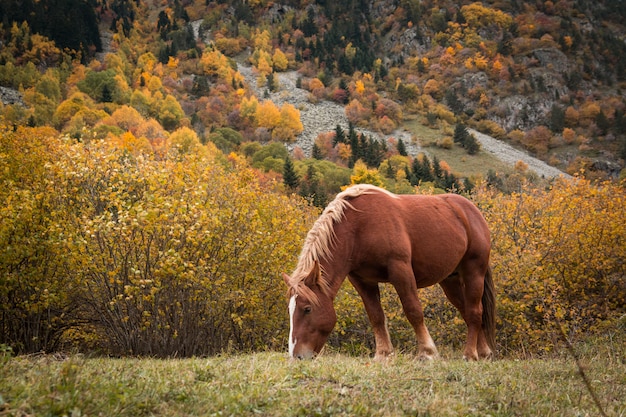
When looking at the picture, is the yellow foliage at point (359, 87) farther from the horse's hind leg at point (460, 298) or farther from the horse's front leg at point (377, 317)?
the horse's front leg at point (377, 317)

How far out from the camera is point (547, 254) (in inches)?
594

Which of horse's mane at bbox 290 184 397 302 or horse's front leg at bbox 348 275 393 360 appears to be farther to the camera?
horse's front leg at bbox 348 275 393 360

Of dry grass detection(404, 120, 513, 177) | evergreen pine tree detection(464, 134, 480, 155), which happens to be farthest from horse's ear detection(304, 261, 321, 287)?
evergreen pine tree detection(464, 134, 480, 155)

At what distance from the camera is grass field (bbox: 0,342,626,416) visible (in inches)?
120

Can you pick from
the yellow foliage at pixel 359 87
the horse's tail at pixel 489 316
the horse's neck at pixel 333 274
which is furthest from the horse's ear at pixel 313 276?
Result: the yellow foliage at pixel 359 87

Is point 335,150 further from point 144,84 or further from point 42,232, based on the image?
point 42,232

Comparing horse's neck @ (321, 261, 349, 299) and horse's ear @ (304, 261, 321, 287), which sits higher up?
horse's ear @ (304, 261, 321, 287)

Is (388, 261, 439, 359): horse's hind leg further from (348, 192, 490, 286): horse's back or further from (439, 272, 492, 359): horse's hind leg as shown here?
(439, 272, 492, 359): horse's hind leg

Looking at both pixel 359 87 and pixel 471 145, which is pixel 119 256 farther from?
pixel 359 87

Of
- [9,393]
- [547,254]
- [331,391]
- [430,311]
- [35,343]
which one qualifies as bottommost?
[430,311]

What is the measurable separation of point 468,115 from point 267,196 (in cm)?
19039

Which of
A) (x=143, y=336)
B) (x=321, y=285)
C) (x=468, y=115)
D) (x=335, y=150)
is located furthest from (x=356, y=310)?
(x=468, y=115)

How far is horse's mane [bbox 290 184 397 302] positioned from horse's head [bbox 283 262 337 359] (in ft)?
0.05

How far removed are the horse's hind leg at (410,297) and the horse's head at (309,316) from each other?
1.09 metres
